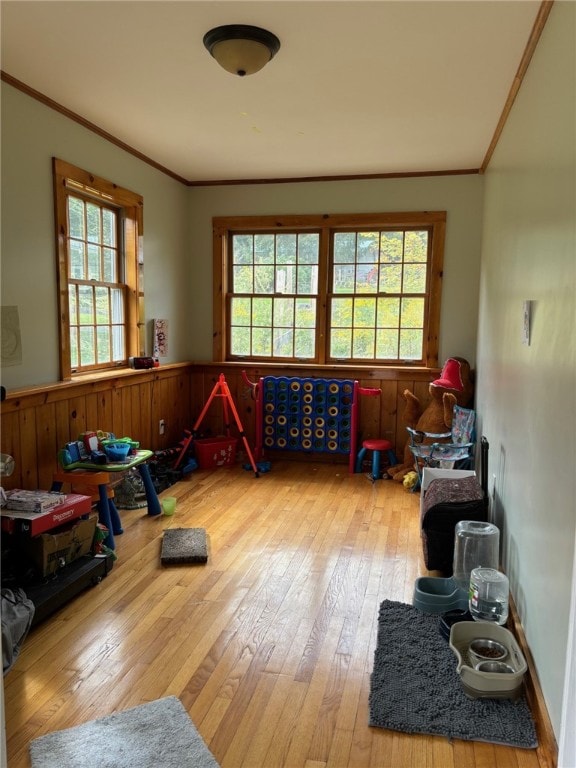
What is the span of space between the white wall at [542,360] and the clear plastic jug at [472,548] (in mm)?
81

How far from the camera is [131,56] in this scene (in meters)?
2.76

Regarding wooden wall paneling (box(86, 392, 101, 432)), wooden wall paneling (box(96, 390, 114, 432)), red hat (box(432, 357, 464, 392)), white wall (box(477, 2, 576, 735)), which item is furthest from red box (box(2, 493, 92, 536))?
red hat (box(432, 357, 464, 392))

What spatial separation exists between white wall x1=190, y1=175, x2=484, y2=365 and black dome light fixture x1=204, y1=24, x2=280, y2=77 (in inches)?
100

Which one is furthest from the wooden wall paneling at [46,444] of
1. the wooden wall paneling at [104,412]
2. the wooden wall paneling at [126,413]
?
the wooden wall paneling at [126,413]

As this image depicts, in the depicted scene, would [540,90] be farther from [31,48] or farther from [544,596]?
[31,48]

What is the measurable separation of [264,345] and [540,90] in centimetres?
355

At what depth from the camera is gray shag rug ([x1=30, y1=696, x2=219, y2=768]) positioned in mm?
1750

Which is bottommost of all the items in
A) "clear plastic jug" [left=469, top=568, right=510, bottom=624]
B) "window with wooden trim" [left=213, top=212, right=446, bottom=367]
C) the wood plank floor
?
the wood plank floor

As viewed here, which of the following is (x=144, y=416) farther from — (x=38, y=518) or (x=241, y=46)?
(x=241, y=46)

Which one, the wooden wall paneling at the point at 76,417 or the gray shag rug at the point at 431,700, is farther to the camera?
the wooden wall paneling at the point at 76,417

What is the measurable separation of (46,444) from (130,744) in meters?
2.08

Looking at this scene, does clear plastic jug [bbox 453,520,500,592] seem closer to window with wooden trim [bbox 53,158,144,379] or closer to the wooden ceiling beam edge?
the wooden ceiling beam edge

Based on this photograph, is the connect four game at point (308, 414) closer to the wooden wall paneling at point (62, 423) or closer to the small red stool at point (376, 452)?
the small red stool at point (376, 452)

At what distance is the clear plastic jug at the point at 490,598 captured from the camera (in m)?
2.42
